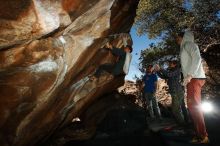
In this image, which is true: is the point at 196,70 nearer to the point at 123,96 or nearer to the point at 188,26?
the point at 123,96

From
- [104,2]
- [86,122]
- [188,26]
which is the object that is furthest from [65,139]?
[188,26]

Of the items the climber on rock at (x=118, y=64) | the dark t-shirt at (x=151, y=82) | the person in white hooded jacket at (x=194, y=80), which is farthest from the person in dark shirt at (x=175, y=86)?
the person in white hooded jacket at (x=194, y=80)

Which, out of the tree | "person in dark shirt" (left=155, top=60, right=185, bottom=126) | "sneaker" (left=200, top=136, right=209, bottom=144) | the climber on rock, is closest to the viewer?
"sneaker" (left=200, top=136, right=209, bottom=144)

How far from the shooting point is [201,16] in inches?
732

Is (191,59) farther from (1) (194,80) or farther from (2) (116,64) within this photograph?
(2) (116,64)

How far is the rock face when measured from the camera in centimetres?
649

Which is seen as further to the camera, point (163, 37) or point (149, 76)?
point (163, 37)

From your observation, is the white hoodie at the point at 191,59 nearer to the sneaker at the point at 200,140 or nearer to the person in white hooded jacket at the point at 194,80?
the person in white hooded jacket at the point at 194,80

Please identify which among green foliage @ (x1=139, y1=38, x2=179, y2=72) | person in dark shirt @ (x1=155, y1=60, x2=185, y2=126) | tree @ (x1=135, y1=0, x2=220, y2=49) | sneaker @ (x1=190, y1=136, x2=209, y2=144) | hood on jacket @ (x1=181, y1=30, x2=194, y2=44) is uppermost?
tree @ (x1=135, y1=0, x2=220, y2=49)

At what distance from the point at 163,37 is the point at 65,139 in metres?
11.1

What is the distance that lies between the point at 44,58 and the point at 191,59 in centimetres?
385

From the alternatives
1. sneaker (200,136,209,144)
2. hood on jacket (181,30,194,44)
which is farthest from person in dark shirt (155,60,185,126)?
sneaker (200,136,209,144)

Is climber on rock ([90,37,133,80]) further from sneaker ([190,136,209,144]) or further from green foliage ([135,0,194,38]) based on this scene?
green foliage ([135,0,194,38])

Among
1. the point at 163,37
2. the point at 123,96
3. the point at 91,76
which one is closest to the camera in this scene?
the point at 91,76
